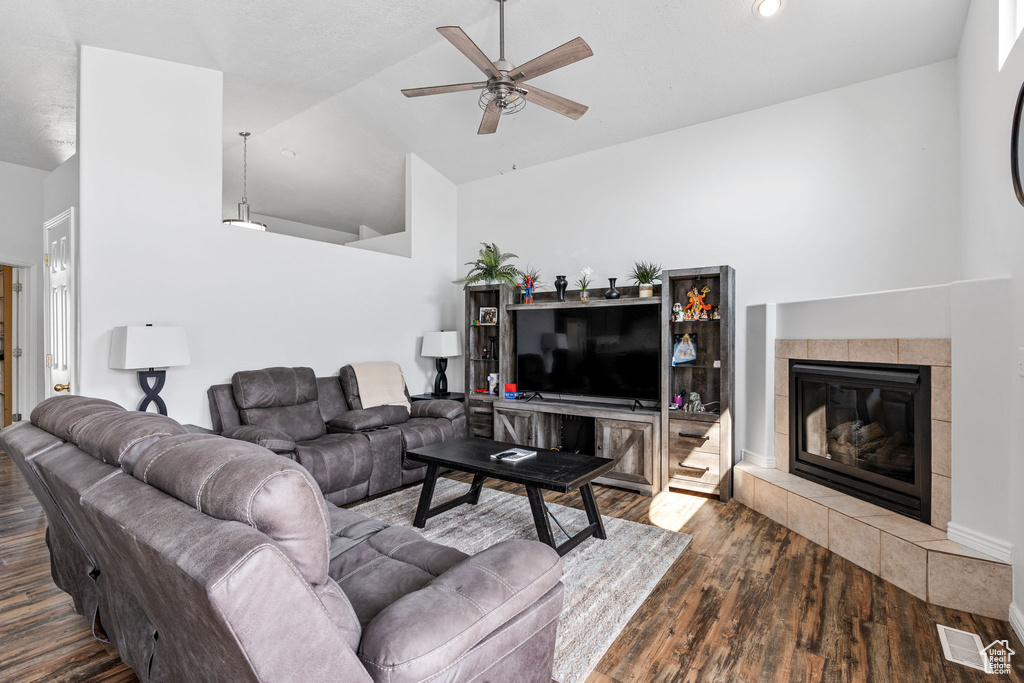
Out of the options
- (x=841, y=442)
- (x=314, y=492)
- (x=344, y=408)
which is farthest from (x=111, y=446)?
(x=841, y=442)

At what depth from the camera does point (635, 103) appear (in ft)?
13.2

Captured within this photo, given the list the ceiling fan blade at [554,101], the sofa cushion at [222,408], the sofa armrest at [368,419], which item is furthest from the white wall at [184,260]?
the ceiling fan blade at [554,101]

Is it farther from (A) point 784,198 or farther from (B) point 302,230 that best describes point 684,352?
(B) point 302,230

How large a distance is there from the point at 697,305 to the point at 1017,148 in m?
2.05

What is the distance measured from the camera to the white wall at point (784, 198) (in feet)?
10.8

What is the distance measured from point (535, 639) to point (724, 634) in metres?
1.06

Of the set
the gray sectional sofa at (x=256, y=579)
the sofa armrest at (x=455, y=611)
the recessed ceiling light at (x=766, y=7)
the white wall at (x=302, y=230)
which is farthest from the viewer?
the white wall at (x=302, y=230)

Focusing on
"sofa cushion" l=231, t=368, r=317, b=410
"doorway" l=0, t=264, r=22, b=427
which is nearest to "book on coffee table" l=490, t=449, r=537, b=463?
Result: "sofa cushion" l=231, t=368, r=317, b=410

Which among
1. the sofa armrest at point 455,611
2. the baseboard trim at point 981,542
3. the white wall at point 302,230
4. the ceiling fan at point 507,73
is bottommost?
the baseboard trim at point 981,542

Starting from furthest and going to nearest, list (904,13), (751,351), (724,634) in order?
(751,351) < (904,13) < (724,634)

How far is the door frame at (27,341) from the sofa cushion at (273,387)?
3354 mm

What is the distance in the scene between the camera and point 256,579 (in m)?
0.87

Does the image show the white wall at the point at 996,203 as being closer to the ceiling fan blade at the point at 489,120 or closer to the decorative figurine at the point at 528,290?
the ceiling fan blade at the point at 489,120

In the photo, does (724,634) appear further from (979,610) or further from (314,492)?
(314,492)
